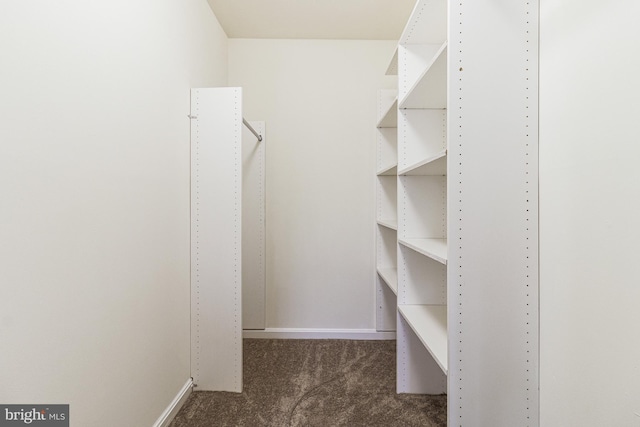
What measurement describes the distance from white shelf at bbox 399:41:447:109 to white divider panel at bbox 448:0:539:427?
0.48 ft

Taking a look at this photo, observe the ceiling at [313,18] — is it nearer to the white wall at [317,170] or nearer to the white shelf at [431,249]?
the white wall at [317,170]

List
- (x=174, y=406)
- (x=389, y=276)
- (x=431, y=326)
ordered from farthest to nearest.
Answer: (x=389, y=276) < (x=174, y=406) < (x=431, y=326)

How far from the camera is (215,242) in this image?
181 centimetres

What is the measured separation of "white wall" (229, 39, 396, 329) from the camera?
256cm

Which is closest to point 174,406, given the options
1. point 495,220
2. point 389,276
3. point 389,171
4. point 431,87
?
point 389,276

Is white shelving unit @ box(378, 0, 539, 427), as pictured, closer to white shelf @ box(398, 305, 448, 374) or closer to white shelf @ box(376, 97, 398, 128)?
white shelf @ box(398, 305, 448, 374)

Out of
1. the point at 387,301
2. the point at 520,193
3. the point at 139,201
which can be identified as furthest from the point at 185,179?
the point at 387,301

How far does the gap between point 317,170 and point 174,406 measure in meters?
1.88

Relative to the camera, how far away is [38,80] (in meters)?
0.85

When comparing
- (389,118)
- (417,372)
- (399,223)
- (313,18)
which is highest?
(313,18)

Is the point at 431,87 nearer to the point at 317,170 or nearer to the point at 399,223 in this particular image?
the point at 399,223

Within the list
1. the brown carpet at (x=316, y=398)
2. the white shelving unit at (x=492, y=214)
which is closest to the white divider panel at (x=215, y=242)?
the brown carpet at (x=316, y=398)

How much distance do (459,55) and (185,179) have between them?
1.51 m

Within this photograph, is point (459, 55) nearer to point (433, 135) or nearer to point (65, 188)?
point (433, 135)
